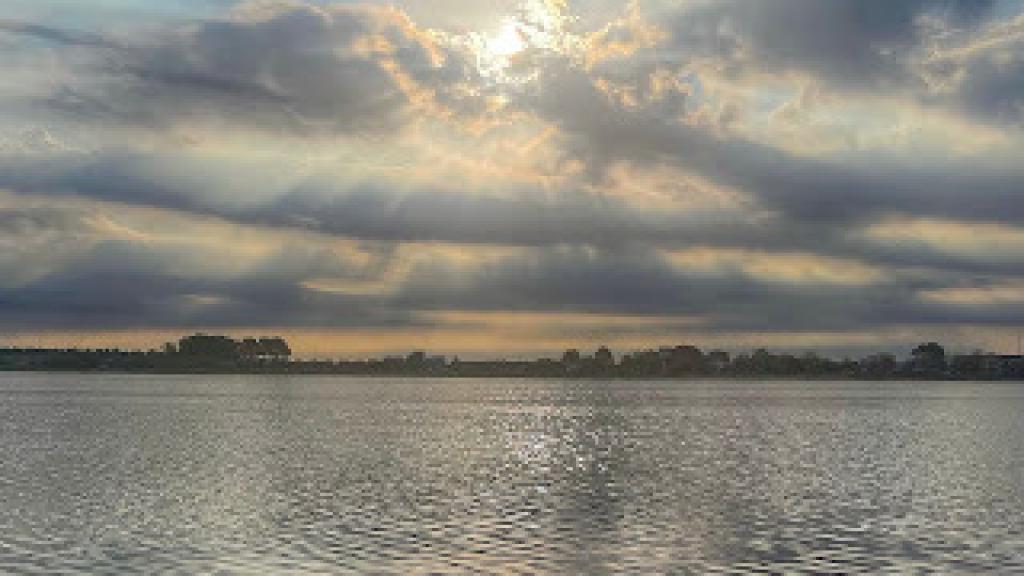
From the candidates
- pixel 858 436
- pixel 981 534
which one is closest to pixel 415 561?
pixel 981 534

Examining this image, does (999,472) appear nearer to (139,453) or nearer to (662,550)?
(662,550)

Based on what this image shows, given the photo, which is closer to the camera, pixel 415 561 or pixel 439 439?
pixel 415 561

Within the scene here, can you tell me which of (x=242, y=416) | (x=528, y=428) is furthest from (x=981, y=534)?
(x=242, y=416)

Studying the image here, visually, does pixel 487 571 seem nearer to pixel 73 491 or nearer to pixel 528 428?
pixel 73 491

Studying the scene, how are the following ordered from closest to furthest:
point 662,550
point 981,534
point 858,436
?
point 662,550
point 981,534
point 858,436

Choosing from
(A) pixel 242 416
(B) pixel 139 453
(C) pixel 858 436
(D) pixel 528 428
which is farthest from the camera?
(A) pixel 242 416

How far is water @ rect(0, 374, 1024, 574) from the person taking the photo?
4406 cm

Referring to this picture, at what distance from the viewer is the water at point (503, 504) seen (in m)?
44.1

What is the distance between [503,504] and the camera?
61.4 meters

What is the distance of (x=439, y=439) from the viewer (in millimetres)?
118562

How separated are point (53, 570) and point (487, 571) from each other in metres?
15.9

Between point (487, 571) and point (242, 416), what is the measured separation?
13838 cm

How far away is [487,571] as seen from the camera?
4081 centimetres

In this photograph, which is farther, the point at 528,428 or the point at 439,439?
the point at 528,428
